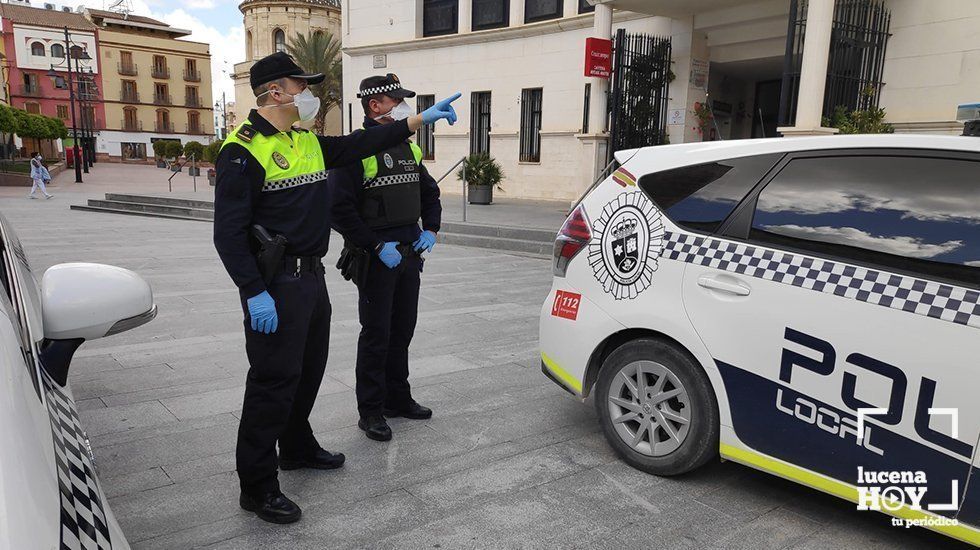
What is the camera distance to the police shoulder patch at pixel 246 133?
111 inches

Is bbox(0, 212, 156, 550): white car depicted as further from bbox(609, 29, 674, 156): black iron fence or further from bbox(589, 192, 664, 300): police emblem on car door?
bbox(609, 29, 674, 156): black iron fence

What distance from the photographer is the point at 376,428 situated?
12.6 feet

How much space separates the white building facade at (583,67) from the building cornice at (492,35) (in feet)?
0.13

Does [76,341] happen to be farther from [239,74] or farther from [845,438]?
[239,74]

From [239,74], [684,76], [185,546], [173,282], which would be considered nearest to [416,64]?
[684,76]

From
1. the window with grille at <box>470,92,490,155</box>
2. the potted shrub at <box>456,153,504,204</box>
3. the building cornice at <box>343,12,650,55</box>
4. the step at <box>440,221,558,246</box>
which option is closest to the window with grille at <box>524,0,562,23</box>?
the building cornice at <box>343,12,650,55</box>

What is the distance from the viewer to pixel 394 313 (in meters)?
4.06

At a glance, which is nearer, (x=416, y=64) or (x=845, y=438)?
(x=845, y=438)

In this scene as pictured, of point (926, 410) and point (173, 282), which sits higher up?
point (926, 410)

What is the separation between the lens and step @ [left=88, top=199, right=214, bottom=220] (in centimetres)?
1810

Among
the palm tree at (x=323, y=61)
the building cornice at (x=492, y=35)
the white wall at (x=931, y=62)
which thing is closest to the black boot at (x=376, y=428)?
the white wall at (x=931, y=62)

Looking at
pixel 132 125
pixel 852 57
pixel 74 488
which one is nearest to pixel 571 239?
pixel 74 488

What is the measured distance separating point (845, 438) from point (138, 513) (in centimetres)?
300

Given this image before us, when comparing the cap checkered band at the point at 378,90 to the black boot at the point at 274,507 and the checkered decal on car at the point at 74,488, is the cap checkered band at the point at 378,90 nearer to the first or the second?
the black boot at the point at 274,507
